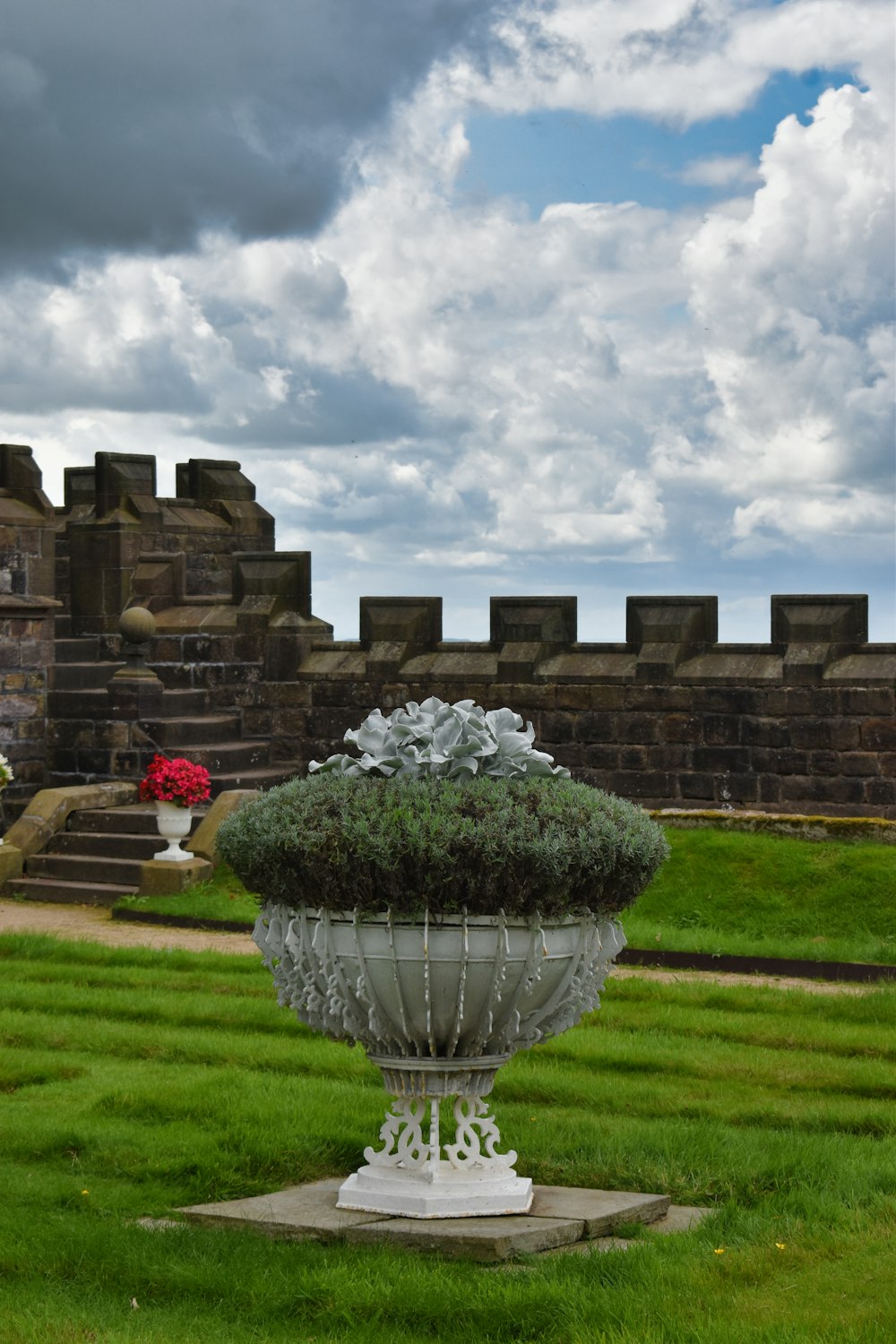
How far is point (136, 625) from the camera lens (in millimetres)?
18703

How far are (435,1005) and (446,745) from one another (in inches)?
39.4

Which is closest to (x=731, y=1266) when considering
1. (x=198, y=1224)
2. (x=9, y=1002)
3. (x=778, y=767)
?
(x=198, y=1224)

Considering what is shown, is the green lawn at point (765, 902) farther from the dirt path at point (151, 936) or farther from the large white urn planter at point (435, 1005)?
the large white urn planter at point (435, 1005)

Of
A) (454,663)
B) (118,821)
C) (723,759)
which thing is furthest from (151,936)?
(723,759)

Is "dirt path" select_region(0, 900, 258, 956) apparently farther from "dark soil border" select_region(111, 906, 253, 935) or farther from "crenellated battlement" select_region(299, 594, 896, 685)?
"crenellated battlement" select_region(299, 594, 896, 685)

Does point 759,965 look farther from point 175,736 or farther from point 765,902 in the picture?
point 175,736

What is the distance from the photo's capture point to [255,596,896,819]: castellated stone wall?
53.3 ft

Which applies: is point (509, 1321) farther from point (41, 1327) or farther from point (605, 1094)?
point (605, 1094)

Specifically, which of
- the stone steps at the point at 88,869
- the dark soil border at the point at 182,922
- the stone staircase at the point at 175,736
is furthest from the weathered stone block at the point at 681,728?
the stone steps at the point at 88,869

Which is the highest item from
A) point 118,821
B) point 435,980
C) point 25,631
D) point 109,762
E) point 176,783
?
point 25,631

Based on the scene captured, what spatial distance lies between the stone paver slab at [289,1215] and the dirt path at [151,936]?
5314 mm

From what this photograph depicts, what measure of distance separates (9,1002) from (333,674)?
28.0ft

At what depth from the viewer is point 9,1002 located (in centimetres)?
1127

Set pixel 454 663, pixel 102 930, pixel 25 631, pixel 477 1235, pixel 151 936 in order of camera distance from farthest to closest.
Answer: pixel 25 631 < pixel 454 663 < pixel 102 930 < pixel 151 936 < pixel 477 1235
